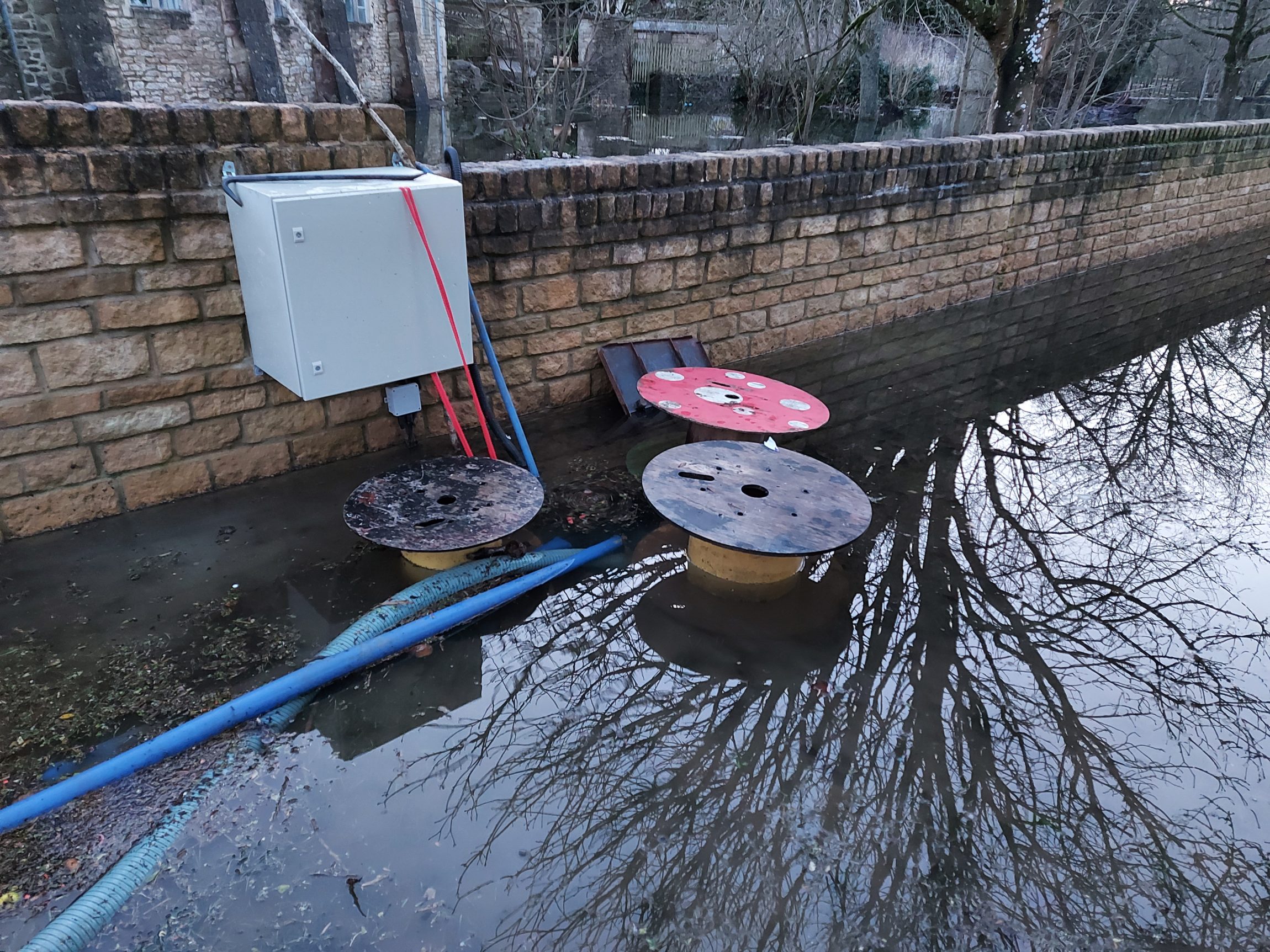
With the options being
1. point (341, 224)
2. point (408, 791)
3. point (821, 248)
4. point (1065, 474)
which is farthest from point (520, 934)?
point (821, 248)

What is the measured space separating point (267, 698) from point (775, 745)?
5.75 feet

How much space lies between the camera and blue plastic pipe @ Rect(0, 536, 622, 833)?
2334 mm

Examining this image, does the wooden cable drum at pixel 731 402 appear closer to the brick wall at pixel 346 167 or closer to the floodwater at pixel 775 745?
the floodwater at pixel 775 745

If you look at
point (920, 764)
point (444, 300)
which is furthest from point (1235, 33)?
point (920, 764)

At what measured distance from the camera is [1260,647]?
11.5 feet

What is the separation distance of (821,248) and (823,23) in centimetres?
1014

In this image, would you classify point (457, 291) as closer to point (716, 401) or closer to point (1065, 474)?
point (716, 401)

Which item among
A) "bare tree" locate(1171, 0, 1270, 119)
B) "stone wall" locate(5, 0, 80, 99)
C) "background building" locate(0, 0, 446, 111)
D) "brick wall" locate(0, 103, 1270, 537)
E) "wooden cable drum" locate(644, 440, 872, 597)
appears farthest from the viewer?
"bare tree" locate(1171, 0, 1270, 119)

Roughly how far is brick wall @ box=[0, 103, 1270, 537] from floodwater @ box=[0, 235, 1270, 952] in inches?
13.3

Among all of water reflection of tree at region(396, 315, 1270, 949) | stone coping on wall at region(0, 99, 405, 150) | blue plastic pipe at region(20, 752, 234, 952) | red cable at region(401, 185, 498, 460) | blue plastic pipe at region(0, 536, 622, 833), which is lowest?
water reflection of tree at region(396, 315, 1270, 949)

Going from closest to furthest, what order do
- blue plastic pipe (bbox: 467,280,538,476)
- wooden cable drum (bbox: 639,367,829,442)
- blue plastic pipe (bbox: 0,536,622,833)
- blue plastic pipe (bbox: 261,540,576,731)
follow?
blue plastic pipe (bbox: 0,536,622,833)
blue plastic pipe (bbox: 261,540,576,731)
blue plastic pipe (bbox: 467,280,538,476)
wooden cable drum (bbox: 639,367,829,442)

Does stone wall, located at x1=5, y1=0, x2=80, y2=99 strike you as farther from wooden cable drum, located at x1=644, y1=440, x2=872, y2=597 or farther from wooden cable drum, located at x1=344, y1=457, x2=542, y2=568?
wooden cable drum, located at x1=644, y1=440, x2=872, y2=597

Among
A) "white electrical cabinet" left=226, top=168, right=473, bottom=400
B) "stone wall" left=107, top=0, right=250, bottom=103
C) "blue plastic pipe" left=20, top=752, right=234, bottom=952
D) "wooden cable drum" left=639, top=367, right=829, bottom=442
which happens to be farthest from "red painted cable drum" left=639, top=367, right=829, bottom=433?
"stone wall" left=107, top=0, right=250, bottom=103

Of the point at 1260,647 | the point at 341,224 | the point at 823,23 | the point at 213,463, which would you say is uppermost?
the point at 823,23
